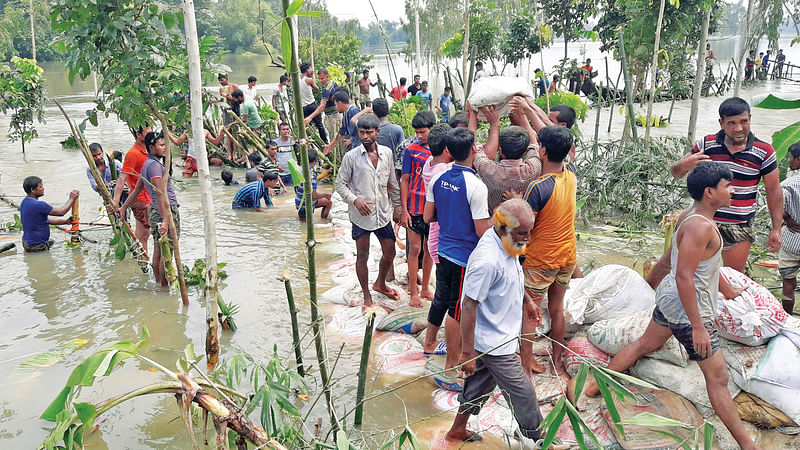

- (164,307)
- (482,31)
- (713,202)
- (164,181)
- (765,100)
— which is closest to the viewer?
(765,100)

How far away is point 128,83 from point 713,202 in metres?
3.86

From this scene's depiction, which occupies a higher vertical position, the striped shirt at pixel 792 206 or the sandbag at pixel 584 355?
the striped shirt at pixel 792 206

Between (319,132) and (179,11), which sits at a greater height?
(179,11)

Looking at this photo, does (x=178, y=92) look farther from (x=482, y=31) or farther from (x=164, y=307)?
(x=482, y=31)

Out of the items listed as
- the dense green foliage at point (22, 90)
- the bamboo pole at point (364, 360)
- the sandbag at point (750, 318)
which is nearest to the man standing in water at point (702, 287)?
the sandbag at point (750, 318)

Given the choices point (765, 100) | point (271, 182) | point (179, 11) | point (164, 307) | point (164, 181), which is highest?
point (179, 11)

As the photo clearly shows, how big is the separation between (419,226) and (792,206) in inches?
110

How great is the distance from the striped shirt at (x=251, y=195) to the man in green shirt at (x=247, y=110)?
3244 millimetres

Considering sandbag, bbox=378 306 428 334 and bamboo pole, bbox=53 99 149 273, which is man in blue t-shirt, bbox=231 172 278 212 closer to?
bamboo pole, bbox=53 99 149 273

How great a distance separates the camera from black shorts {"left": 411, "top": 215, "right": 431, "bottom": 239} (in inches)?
187

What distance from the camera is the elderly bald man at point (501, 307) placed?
2840 mm

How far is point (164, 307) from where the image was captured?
5.18 meters

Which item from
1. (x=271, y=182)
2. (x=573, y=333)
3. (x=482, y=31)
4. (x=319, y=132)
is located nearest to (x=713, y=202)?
(x=573, y=333)

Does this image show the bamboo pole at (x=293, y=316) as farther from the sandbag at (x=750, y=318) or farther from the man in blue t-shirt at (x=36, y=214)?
the man in blue t-shirt at (x=36, y=214)
